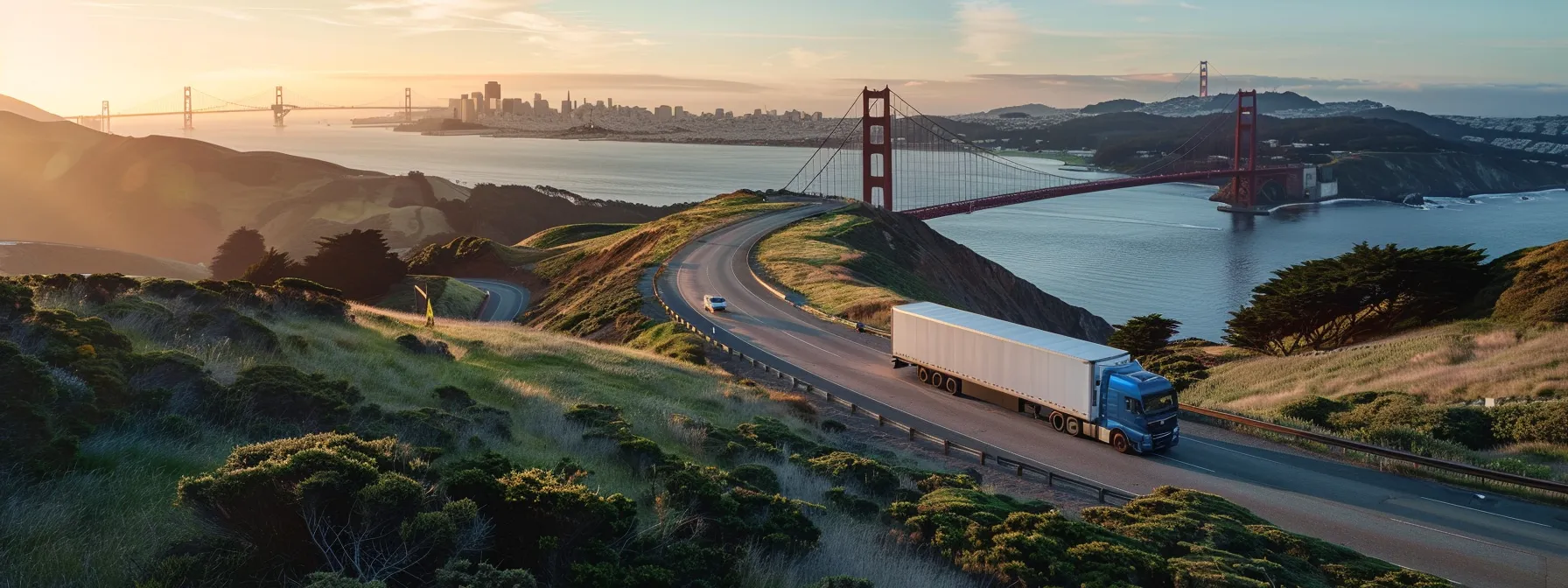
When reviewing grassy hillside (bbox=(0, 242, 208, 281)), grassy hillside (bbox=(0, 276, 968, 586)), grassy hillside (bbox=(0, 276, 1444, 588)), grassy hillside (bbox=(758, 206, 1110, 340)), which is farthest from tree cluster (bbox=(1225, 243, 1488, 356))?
grassy hillside (bbox=(0, 242, 208, 281))

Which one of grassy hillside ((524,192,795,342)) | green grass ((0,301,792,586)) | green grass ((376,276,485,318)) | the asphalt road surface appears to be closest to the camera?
green grass ((0,301,792,586))

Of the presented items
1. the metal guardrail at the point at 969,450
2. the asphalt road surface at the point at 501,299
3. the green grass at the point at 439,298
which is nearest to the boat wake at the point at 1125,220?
the asphalt road surface at the point at 501,299

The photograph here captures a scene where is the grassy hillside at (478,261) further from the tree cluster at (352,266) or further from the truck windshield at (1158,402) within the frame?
the truck windshield at (1158,402)

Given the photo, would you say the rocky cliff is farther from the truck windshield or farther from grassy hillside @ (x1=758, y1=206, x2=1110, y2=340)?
the truck windshield

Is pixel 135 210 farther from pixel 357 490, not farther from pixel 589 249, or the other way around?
pixel 357 490

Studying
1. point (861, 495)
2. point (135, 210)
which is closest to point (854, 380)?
point (861, 495)
